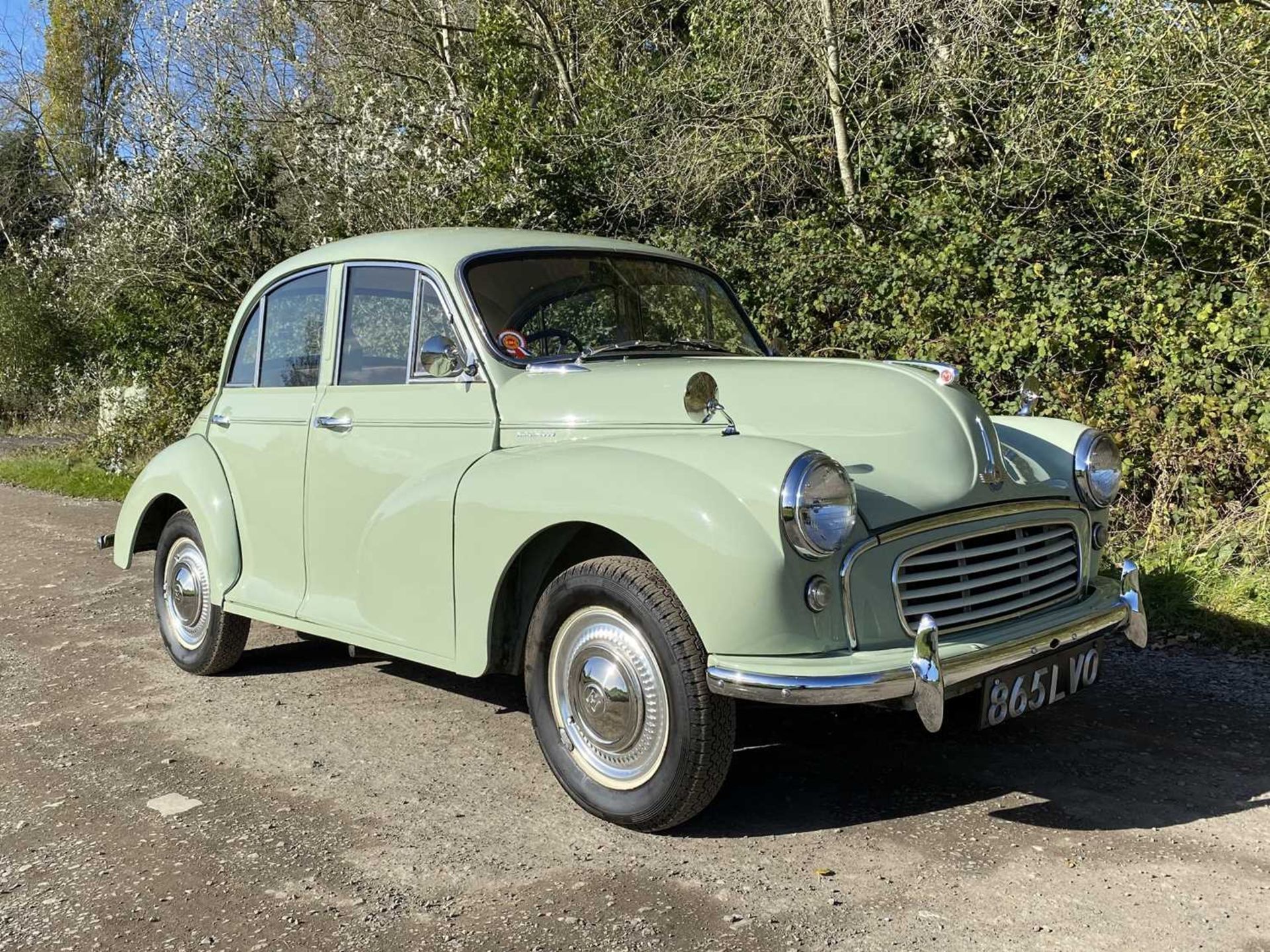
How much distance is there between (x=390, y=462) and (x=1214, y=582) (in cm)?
444

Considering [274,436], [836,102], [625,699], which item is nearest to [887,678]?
[625,699]

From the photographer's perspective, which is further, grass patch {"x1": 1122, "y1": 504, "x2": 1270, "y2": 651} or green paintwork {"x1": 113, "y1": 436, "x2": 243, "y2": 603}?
grass patch {"x1": 1122, "y1": 504, "x2": 1270, "y2": 651}

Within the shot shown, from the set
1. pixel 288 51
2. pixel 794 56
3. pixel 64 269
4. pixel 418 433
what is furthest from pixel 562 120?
pixel 64 269

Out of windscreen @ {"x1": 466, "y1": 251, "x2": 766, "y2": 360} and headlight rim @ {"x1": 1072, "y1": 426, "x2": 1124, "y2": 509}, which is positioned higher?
windscreen @ {"x1": 466, "y1": 251, "x2": 766, "y2": 360}

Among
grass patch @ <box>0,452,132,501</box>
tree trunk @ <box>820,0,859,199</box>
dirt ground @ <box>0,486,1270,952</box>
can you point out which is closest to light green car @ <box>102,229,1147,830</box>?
dirt ground @ <box>0,486,1270,952</box>

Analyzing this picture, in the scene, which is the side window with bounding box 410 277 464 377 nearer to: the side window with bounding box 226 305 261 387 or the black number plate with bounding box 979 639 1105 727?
the side window with bounding box 226 305 261 387

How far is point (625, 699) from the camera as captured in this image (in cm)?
336

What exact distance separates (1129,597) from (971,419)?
84cm

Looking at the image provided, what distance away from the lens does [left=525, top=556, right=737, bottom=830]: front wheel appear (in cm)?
317

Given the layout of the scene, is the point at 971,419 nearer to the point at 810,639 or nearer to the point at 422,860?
the point at 810,639

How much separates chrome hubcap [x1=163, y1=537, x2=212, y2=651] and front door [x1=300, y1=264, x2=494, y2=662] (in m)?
0.92

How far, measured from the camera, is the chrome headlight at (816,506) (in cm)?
305

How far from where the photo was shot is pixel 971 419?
3.67 meters

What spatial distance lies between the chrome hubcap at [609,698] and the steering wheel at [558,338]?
1255 millimetres
